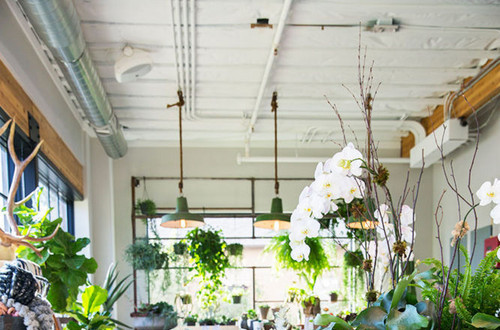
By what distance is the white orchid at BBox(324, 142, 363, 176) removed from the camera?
4.53 ft

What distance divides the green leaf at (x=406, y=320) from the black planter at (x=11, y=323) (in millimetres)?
1627

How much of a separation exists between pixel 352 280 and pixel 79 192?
165 inches

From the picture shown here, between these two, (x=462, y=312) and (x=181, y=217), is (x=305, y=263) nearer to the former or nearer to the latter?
(x=181, y=217)

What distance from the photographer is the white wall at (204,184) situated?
9484mm

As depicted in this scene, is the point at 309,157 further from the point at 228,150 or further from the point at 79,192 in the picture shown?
the point at 79,192

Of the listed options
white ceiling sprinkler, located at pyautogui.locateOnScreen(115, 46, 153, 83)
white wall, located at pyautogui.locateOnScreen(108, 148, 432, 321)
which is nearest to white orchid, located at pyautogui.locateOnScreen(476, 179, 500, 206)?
white ceiling sprinkler, located at pyautogui.locateOnScreen(115, 46, 153, 83)

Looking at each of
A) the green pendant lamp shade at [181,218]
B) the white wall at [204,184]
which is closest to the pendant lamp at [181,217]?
the green pendant lamp shade at [181,218]

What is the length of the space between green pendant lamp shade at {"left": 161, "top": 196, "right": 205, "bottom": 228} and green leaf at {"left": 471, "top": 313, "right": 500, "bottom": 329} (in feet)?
16.4

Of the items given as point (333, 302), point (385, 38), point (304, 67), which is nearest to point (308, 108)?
point (304, 67)

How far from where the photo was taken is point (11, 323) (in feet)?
7.76

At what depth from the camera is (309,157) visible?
384 inches

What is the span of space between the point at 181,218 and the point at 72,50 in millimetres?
2091

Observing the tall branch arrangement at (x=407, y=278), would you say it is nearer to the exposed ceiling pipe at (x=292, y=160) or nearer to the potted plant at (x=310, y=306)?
the potted plant at (x=310, y=306)

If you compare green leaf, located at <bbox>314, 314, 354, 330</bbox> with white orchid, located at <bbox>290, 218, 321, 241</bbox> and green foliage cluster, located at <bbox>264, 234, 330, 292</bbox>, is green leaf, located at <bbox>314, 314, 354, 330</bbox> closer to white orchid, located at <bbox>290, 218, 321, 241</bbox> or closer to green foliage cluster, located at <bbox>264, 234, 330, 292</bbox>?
white orchid, located at <bbox>290, 218, 321, 241</bbox>
